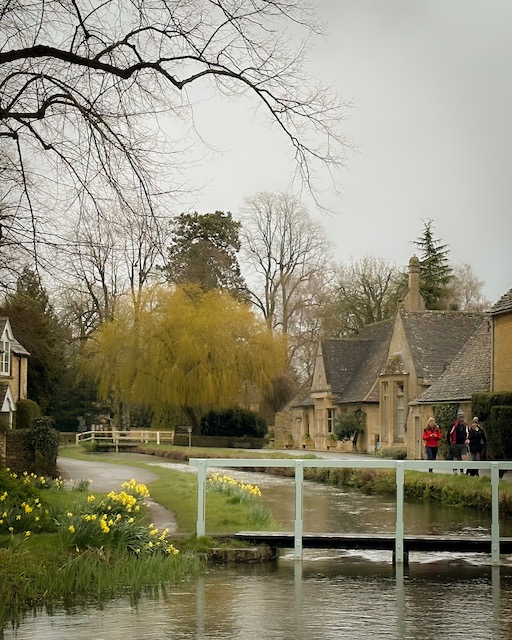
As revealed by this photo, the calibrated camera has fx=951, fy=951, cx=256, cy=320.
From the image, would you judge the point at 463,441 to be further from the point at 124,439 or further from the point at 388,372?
the point at 124,439

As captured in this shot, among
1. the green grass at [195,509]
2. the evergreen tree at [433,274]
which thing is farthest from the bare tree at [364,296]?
the green grass at [195,509]

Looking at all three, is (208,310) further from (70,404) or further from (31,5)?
(31,5)

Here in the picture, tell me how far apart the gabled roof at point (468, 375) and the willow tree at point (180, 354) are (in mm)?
18106

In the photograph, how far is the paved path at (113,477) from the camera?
1702cm

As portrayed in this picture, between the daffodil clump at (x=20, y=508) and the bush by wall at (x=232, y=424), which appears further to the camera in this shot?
the bush by wall at (x=232, y=424)

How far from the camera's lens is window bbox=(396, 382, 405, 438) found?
152ft

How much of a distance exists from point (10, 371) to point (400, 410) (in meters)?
19.1

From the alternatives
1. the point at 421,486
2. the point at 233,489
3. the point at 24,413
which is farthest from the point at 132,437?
the point at 233,489

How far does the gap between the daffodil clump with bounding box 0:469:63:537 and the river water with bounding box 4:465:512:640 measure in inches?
106

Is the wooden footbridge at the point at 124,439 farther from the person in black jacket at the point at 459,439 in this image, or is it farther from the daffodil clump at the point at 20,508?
the daffodil clump at the point at 20,508

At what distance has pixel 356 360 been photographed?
186 ft

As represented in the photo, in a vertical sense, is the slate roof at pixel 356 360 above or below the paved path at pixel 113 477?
above

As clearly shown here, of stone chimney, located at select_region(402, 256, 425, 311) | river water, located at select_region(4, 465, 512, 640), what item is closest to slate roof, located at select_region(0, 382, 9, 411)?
stone chimney, located at select_region(402, 256, 425, 311)

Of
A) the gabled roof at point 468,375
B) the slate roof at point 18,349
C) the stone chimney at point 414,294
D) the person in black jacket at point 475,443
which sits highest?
the stone chimney at point 414,294
